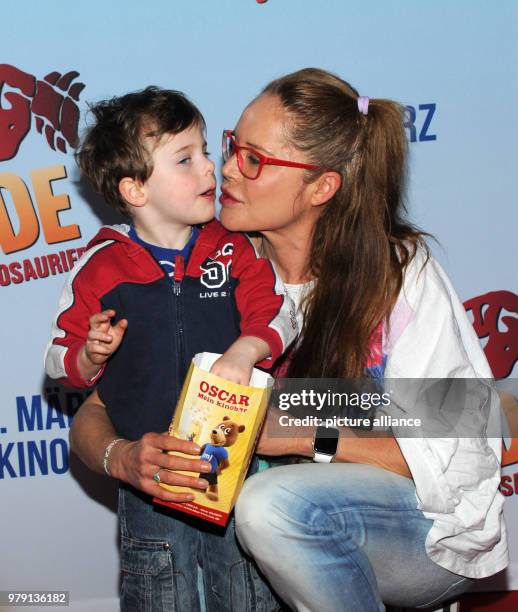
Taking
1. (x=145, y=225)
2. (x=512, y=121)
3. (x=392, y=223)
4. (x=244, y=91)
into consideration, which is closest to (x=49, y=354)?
(x=145, y=225)

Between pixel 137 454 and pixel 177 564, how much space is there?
0.89ft

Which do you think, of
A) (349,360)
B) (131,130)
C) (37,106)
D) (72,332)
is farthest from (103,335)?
(37,106)

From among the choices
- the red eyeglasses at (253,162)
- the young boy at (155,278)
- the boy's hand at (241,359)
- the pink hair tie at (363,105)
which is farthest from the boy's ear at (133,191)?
the pink hair tie at (363,105)

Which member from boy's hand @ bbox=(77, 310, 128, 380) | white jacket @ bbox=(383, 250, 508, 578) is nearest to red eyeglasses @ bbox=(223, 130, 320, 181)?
white jacket @ bbox=(383, 250, 508, 578)

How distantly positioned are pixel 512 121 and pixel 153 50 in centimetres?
85

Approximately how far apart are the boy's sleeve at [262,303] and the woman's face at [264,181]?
0.20ft

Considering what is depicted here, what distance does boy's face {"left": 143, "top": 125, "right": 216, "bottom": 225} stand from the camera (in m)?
1.54

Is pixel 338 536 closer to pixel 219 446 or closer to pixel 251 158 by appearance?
pixel 219 446

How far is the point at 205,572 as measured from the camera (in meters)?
1.66

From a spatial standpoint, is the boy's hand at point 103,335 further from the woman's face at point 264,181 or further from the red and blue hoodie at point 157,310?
the woman's face at point 264,181

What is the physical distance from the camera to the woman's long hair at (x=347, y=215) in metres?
1.65

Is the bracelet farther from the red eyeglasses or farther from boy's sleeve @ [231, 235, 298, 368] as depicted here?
Result: the red eyeglasses

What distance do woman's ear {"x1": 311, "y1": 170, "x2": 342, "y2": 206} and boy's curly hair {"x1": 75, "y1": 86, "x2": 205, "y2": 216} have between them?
26 centimetres

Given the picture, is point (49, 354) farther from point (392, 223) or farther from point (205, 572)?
point (392, 223)
